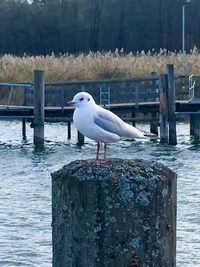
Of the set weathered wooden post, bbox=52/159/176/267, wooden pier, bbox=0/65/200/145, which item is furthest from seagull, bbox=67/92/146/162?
wooden pier, bbox=0/65/200/145

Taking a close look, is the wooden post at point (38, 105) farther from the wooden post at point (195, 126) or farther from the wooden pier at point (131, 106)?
the wooden post at point (195, 126)

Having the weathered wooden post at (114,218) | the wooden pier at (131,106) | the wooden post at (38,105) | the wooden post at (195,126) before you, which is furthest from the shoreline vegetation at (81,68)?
the weathered wooden post at (114,218)

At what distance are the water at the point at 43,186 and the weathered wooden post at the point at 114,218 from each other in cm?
746

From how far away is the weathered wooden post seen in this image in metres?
3.46

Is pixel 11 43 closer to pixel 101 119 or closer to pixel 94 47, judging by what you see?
pixel 94 47

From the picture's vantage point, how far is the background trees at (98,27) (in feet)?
215

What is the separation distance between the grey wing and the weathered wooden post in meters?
3.10

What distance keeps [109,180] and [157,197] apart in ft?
0.62

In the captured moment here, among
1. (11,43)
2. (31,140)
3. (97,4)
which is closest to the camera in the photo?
(31,140)

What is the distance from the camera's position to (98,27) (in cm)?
6762

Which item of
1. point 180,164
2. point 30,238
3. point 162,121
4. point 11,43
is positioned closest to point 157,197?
point 30,238

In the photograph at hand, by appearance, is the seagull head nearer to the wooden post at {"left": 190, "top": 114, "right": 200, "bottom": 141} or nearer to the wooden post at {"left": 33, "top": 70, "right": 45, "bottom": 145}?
the wooden post at {"left": 33, "top": 70, "right": 45, "bottom": 145}

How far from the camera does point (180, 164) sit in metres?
21.9

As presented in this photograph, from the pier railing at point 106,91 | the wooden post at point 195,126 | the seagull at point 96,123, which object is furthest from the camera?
the wooden post at point 195,126
